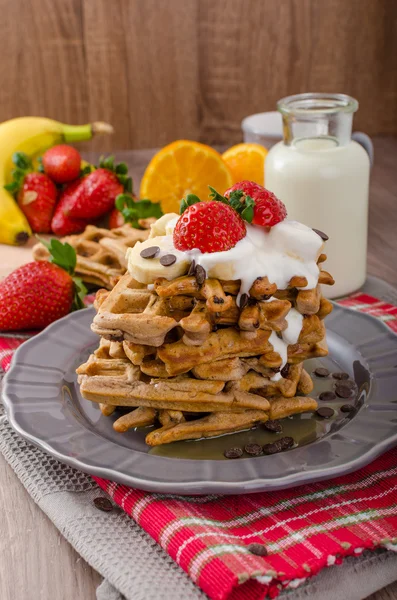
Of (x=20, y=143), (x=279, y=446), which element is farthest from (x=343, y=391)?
(x=20, y=143)

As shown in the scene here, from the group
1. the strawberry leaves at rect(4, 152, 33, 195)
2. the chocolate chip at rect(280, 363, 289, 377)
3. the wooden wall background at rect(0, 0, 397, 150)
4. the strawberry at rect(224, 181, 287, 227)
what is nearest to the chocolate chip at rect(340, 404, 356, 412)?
the chocolate chip at rect(280, 363, 289, 377)

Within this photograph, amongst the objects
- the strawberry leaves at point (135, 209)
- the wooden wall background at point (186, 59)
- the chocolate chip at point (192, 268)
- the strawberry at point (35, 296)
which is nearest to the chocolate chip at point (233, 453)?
the chocolate chip at point (192, 268)

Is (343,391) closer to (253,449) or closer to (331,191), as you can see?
(253,449)

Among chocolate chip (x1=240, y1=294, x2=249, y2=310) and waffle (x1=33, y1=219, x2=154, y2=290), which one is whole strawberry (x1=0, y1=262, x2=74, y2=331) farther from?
chocolate chip (x1=240, y1=294, x2=249, y2=310)

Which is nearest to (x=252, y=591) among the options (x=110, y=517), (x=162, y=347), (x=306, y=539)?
(x=306, y=539)

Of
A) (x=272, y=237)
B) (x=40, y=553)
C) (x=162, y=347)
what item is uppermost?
(x=272, y=237)

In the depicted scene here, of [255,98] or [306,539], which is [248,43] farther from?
[306,539]

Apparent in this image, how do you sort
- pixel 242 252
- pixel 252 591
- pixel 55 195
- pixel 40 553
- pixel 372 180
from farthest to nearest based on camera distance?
pixel 372 180 < pixel 55 195 < pixel 242 252 < pixel 40 553 < pixel 252 591

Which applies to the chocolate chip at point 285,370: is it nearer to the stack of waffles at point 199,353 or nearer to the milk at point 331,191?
the stack of waffles at point 199,353
